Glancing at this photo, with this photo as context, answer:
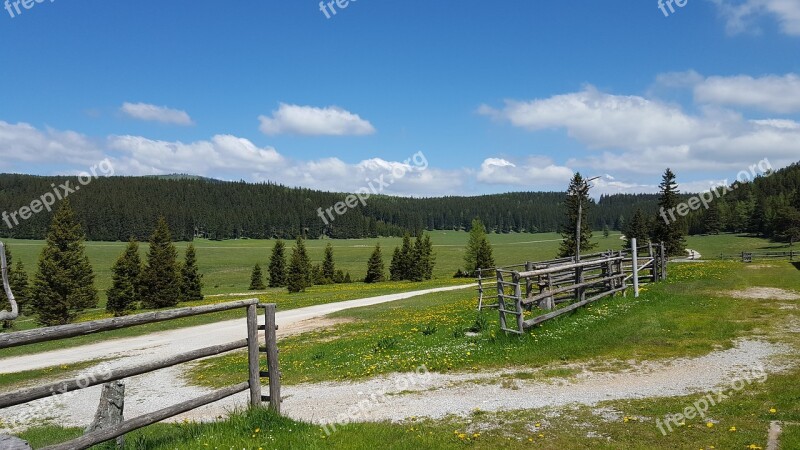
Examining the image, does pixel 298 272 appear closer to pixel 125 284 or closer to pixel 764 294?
pixel 125 284

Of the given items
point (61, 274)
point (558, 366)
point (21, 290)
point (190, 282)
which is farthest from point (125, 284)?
point (558, 366)

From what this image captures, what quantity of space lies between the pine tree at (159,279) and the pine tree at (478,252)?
44673mm

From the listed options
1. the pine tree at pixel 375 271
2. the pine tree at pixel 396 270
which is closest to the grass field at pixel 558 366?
the pine tree at pixel 375 271

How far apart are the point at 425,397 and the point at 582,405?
3.15 meters

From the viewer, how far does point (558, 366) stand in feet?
39.9

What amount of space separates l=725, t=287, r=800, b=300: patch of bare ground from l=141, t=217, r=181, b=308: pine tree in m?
55.0

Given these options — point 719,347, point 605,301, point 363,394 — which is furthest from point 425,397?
point 605,301

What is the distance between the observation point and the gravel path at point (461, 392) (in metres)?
9.42

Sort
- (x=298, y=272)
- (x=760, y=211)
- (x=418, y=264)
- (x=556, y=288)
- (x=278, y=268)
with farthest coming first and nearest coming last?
1. (x=760, y=211)
2. (x=278, y=268)
3. (x=418, y=264)
4. (x=298, y=272)
5. (x=556, y=288)

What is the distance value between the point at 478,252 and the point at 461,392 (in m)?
72.1

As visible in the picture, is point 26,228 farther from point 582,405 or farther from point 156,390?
point 582,405

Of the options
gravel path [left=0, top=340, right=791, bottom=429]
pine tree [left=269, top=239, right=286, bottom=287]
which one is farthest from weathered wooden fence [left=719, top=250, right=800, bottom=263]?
pine tree [left=269, top=239, right=286, bottom=287]

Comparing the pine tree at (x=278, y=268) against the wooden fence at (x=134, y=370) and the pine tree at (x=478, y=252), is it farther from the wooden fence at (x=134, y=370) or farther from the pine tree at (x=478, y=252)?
the wooden fence at (x=134, y=370)

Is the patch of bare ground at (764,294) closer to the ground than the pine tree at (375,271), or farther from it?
farther from it
